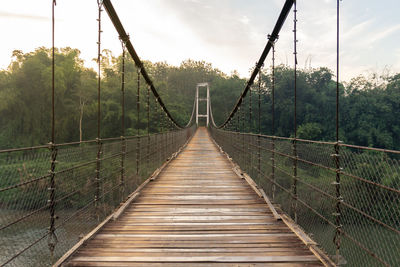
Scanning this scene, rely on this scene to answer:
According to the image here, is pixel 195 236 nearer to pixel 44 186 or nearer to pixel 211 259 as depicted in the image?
pixel 211 259

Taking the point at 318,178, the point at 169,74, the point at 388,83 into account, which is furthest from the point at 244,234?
the point at 169,74

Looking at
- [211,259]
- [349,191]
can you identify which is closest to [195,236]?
[211,259]

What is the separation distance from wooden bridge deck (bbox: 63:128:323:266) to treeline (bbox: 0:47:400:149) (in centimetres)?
2139

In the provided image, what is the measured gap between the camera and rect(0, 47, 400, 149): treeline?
24125 millimetres

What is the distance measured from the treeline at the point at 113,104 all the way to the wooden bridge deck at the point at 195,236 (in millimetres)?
21386

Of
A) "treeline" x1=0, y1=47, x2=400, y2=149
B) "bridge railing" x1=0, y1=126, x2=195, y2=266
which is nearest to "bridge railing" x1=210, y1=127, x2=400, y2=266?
"bridge railing" x1=0, y1=126, x2=195, y2=266

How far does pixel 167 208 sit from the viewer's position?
281 cm

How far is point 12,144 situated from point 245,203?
2579cm

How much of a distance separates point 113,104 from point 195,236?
81.0ft

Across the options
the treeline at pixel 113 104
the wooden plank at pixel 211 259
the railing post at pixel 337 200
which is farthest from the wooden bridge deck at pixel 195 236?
the treeline at pixel 113 104

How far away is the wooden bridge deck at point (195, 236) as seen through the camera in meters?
1.72

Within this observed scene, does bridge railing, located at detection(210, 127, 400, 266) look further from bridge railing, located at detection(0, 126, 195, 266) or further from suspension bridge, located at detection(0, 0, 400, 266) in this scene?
bridge railing, located at detection(0, 126, 195, 266)

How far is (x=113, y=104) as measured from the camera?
989 inches

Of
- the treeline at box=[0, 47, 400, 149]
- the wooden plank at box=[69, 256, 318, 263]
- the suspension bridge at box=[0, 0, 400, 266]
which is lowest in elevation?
the wooden plank at box=[69, 256, 318, 263]
